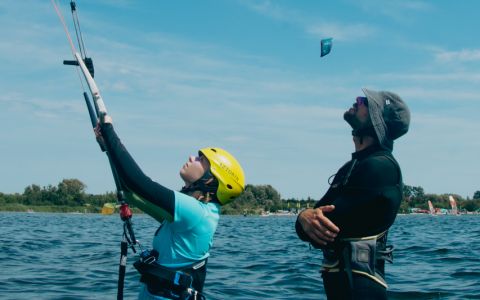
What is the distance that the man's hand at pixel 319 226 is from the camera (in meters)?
5.09

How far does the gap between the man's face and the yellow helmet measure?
1.22m

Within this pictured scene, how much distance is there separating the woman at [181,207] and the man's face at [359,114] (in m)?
1.25

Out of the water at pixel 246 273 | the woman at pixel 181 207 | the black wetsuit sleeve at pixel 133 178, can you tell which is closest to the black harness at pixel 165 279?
the woman at pixel 181 207

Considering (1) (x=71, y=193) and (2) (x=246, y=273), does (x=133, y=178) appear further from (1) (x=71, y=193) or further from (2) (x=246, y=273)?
(1) (x=71, y=193)

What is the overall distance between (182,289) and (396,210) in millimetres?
1988

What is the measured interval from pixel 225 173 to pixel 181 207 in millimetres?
723

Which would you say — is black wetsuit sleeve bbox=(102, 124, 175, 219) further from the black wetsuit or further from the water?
the water

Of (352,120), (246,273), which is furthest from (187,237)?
(246,273)

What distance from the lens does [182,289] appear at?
558 cm

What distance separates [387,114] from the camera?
5.37 meters

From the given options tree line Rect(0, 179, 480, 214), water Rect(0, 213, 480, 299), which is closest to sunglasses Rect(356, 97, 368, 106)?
water Rect(0, 213, 480, 299)

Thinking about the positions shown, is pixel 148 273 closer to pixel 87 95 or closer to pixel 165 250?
pixel 165 250

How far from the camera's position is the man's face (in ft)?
17.7

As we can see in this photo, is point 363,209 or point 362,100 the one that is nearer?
point 363,209
